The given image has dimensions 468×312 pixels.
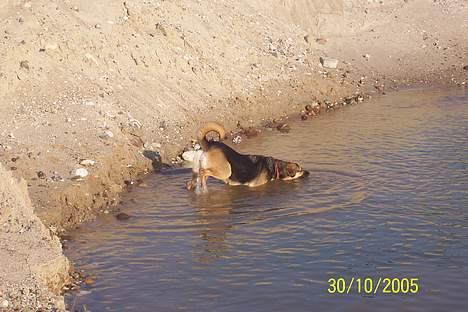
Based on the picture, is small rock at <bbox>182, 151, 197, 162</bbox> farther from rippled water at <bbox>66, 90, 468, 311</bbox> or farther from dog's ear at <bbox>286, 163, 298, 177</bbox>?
dog's ear at <bbox>286, 163, 298, 177</bbox>

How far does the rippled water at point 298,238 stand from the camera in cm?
795

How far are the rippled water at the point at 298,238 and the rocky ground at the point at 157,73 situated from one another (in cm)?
100

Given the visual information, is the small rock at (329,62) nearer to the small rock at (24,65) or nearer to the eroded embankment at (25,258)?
the small rock at (24,65)

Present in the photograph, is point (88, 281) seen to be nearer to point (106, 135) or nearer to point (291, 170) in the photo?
point (291, 170)

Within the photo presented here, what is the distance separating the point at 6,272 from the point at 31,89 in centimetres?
705

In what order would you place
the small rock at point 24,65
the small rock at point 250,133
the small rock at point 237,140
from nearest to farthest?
the small rock at point 24,65, the small rock at point 237,140, the small rock at point 250,133

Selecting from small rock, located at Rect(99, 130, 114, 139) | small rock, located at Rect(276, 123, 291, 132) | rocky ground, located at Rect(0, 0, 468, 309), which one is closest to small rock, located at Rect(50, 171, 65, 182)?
rocky ground, located at Rect(0, 0, 468, 309)

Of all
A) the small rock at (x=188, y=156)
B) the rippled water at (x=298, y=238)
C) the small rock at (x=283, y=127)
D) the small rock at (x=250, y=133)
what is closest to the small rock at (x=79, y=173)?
the rippled water at (x=298, y=238)

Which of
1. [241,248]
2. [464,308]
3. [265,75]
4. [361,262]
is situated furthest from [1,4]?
[464,308]

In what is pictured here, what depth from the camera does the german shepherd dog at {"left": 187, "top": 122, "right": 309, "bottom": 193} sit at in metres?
11.7

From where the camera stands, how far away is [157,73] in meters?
16.5

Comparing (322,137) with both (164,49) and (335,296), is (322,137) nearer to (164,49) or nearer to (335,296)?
(164,49)

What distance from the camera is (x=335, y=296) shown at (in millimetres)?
7859
